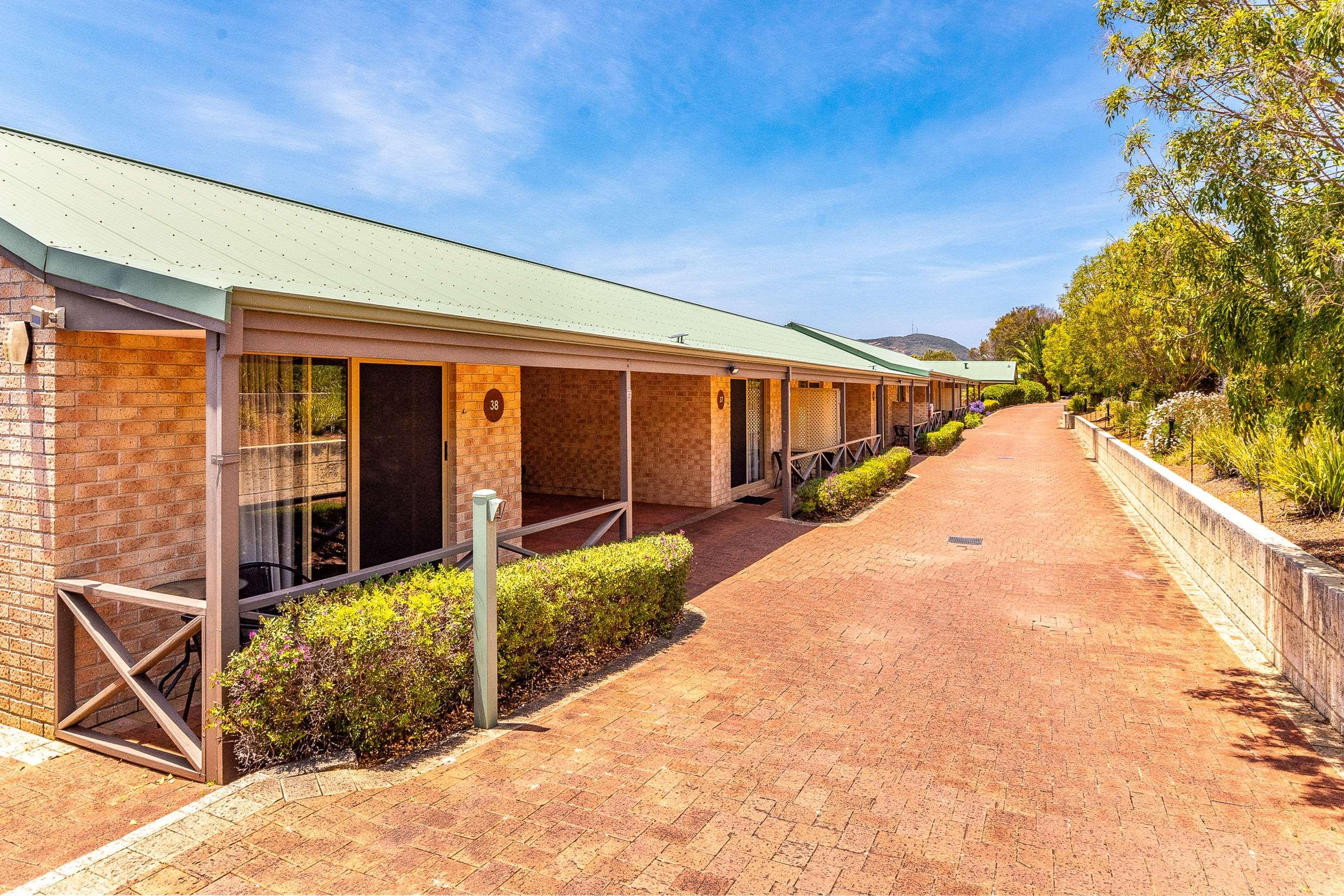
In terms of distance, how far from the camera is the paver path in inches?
128

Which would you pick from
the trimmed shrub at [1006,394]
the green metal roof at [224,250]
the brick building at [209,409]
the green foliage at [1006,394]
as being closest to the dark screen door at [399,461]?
the brick building at [209,409]

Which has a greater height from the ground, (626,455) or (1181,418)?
(1181,418)

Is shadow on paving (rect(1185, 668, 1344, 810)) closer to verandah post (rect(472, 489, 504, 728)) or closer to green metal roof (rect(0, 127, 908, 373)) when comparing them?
verandah post (rect(472, 489, 504, 728))

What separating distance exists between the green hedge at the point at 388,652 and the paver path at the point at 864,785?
46 cm

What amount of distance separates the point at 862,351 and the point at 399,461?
2441 centimetres

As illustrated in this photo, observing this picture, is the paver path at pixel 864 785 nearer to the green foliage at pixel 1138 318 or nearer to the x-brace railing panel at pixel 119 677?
the x-brace railing panel at pixel 119 677

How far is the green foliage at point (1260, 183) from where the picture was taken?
4.99 metres

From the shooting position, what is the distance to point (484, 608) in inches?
187

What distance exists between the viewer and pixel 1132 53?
20.5 feet

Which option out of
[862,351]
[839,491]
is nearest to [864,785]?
[839,491]

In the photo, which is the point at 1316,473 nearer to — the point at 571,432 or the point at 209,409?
the point at 209,409

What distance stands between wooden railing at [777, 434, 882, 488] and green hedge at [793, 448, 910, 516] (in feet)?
1.87

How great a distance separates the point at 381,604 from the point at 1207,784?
17.0 ft

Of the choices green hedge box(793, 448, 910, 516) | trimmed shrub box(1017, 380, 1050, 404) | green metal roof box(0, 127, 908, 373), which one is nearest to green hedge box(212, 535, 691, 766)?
green metal roof box(0, 127, 908, 373)
